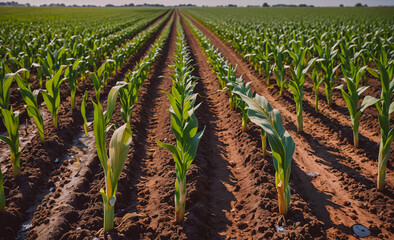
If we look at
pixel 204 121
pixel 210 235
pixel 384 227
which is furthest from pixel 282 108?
pixel 210 235

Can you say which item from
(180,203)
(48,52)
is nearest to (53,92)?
(48,52)

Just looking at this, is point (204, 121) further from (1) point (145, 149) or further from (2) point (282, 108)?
(2) point (282, 108)

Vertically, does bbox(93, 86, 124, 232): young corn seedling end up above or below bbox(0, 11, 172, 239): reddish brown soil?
above

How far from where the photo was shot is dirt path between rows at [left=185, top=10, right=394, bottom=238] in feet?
9.44

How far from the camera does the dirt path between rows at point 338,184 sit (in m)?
2.88

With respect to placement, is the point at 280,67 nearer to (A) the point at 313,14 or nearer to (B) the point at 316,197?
(B) the point at 316,197

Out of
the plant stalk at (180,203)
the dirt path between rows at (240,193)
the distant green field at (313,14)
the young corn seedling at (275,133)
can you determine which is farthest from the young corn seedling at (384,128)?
the distant green field at (313,14)

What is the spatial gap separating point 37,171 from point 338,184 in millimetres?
3812

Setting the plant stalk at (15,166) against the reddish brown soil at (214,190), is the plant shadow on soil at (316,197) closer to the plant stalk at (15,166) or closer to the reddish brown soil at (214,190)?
the reddish brown soil at (214,190)

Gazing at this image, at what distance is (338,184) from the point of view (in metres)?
3.53

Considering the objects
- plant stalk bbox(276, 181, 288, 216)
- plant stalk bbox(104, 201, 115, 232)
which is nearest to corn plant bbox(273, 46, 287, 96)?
plant stalk bbox(276, 181, 288, 216)

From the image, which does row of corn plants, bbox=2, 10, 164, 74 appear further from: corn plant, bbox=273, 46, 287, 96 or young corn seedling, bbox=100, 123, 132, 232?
corn plant, bbox=273, 46, 287, 96

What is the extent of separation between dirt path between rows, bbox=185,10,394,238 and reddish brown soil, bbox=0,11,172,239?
9.92ft

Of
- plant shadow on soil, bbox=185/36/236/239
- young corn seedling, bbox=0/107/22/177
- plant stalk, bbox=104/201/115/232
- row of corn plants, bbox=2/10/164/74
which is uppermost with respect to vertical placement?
row of corn plants, bbox=2/10/164/74
